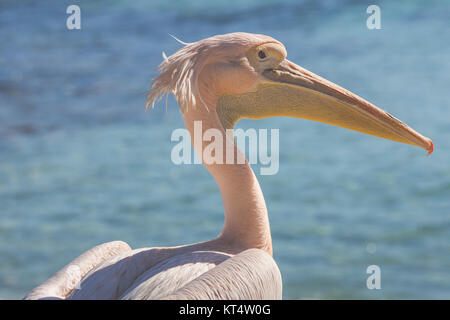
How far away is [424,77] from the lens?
33.9ft

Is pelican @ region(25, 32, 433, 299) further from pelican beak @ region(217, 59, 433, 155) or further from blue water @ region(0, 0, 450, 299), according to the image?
blue water @ region(0, 0, 450, 299)

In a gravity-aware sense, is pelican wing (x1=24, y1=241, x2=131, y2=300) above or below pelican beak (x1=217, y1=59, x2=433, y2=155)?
below

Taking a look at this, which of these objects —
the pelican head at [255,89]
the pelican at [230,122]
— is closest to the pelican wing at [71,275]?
the pelican at [230,122]

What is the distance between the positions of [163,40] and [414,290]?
24.4 ft

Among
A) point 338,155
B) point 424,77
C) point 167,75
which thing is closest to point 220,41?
point 167,75

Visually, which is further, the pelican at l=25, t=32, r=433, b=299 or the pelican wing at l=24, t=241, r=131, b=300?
the pelican wing at l=24, t=241, r=131, b=300

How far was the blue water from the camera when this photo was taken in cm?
650

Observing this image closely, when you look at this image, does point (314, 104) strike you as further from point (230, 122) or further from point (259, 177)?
point (259, 177)

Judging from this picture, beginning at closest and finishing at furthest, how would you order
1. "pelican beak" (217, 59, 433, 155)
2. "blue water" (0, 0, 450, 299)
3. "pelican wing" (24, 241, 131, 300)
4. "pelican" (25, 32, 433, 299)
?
"pelican" (25, 32, 433, 299) < "pelican wing" (24, 241, 131, 300) < "pelican beak" (217, 59, 433, 155) < "blue water" (0, 0, 450, 299)

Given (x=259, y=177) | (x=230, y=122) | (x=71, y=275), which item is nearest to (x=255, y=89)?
(x=230, y=122)

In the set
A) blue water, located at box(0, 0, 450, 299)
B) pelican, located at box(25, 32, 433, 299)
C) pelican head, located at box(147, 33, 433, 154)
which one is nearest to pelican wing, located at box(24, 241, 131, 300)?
pelican, located at box(25, 32, 433, 299)

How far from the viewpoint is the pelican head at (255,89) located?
8.30 ft

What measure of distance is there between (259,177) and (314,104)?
548 cm
